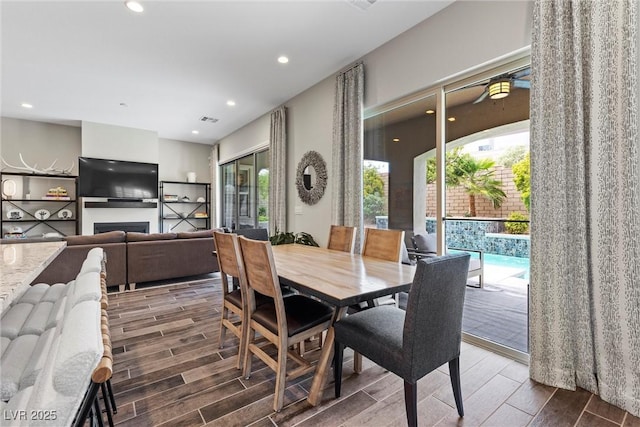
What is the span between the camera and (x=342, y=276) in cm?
183

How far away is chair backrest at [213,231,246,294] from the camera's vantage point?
203 centimetres

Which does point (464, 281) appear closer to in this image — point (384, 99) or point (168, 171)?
point (384, 99)

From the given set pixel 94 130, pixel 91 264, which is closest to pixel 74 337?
pixel 91 264

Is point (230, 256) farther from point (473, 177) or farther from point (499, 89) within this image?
point (499, 89)

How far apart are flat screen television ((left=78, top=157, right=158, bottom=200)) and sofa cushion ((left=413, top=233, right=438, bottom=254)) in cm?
582

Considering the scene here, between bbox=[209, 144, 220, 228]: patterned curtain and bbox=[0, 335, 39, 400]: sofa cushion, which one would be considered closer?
bbox=[0, 335, 39, 400]: sofa cushion

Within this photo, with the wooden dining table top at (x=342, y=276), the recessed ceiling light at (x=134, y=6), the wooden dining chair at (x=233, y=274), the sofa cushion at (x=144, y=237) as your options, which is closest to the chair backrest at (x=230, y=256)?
the wooden dining chair at (x=233, y=274)

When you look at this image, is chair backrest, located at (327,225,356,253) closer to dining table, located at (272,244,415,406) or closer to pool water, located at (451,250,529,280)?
dining table, located at (272,244,415,406)

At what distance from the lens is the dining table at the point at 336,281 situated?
1.50 meters

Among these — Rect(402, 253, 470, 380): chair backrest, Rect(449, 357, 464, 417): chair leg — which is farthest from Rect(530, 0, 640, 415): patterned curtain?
Rect(402, 253, 470, 380): chair backrest

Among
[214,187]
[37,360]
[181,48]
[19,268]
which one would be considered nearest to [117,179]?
[214,187]

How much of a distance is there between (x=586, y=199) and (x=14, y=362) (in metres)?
2.89

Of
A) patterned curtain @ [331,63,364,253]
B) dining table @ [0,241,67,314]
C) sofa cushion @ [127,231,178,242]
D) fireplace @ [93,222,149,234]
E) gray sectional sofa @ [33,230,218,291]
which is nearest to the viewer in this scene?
dining table @ [0,241,67,314]

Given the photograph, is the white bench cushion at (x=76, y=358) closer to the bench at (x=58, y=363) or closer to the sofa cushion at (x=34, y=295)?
the bench at (x=58, y=363)
